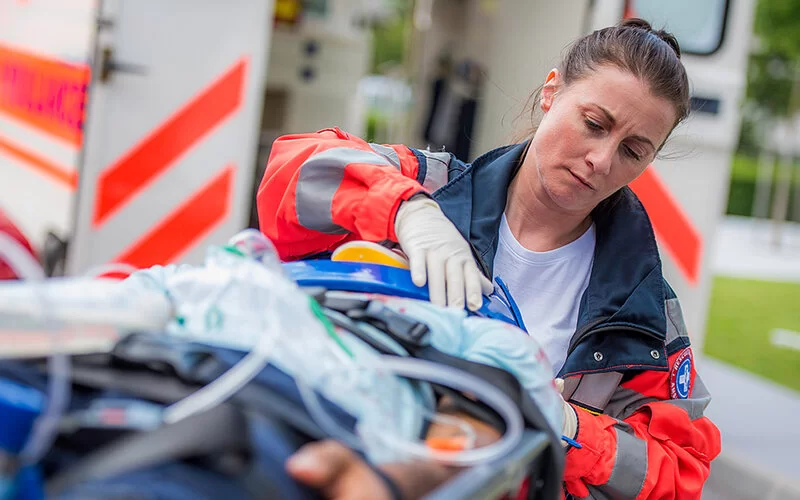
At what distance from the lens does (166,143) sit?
3.33 meters

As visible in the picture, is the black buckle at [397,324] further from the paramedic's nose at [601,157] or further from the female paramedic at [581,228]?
the paramedic's nose at [601,157]

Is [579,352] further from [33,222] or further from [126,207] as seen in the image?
[33,222]

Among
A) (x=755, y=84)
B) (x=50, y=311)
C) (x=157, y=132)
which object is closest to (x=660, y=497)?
(x=50, y=311)

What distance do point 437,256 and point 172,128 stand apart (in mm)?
2141

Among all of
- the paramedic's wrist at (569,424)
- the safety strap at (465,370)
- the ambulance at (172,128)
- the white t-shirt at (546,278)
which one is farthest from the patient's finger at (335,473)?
the ambulance at (172,128)

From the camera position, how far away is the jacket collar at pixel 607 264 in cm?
165

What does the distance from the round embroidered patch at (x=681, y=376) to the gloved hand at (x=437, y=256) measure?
0.44 m

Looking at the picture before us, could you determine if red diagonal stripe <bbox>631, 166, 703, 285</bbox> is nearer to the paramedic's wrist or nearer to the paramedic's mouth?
the paramedic's mouth

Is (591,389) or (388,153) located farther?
(388,153)

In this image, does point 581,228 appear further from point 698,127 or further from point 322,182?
point 698,127

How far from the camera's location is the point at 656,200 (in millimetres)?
3414

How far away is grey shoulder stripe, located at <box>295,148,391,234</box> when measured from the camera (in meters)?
1.62

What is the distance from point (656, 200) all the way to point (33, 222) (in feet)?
7.14

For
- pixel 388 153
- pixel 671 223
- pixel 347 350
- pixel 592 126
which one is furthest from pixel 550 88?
pixel 671 223
